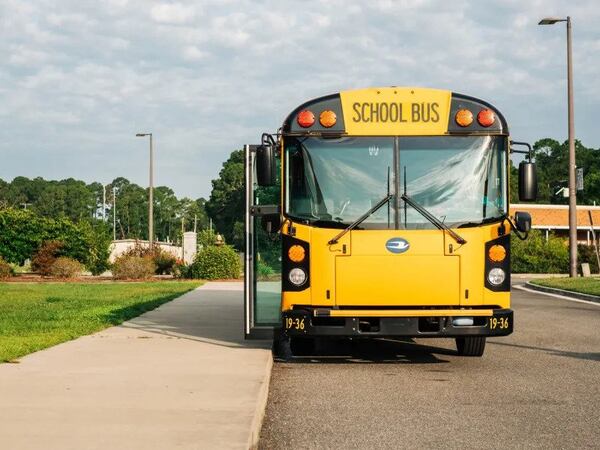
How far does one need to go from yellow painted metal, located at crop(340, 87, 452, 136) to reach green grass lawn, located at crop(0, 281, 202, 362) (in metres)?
4.76

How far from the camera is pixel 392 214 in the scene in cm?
1078

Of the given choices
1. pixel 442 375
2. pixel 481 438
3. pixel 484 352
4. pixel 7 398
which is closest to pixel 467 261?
pixel 442 375

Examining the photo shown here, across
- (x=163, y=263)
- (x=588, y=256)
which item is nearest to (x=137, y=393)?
(x=163, y=263)

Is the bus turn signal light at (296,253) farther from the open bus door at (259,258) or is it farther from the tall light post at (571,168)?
the tall light post at (571,168)

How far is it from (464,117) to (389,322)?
255cm

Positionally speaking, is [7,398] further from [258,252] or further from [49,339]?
[49,339]

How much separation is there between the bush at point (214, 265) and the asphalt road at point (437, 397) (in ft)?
85.8

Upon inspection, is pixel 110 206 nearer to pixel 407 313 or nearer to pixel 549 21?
pixel 549 21

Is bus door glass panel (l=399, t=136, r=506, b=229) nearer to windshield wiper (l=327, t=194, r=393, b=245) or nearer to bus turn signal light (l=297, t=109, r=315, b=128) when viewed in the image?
windshield wiper (l=327, t=194, r=393, b=245)

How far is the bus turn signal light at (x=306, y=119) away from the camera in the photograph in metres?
11.0

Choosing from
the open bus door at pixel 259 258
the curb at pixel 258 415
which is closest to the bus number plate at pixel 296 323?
the open bus door at pixel 259 258

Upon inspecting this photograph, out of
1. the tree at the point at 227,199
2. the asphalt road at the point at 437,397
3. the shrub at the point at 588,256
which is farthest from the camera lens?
the tree at the point at 227,199

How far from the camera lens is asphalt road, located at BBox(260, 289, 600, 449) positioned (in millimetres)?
7020

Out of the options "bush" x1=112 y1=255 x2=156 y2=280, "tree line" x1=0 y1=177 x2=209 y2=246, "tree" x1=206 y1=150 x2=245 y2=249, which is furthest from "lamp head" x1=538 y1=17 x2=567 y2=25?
"tree line" x1=0 y1=177 x2=209 y2=246
